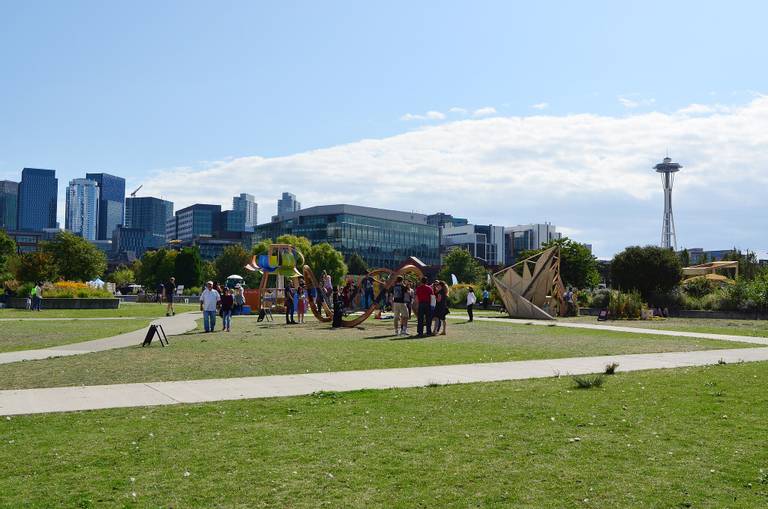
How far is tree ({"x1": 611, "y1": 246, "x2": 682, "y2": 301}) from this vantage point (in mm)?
47094

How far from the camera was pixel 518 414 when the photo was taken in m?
9.61

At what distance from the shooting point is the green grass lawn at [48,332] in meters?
19.6

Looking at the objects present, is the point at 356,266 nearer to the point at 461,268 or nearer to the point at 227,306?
the point at 461,268

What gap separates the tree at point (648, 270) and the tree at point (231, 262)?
67542mm

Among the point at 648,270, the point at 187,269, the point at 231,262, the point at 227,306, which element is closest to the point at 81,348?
the point at 227,306

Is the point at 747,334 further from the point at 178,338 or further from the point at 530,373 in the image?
the point at 178,338

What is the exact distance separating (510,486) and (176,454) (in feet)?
10.8

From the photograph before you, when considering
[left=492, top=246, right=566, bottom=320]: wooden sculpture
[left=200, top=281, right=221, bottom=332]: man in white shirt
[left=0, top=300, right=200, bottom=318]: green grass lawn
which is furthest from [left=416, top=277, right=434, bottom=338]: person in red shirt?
[left=0, top=300, right=200, bottom=318]: green grass lawn

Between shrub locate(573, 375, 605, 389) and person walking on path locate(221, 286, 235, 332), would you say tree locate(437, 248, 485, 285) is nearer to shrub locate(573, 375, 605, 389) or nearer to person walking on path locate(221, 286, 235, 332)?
person walking on path locate(221, 286, 235, 332)

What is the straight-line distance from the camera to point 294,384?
12.2 m

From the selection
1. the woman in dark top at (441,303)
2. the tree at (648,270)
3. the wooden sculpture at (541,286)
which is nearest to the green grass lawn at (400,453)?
the woman in dark top at (441,303)

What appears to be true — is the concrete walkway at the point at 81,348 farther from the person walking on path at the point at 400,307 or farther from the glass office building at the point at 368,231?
the glass office building at the point at 368,231

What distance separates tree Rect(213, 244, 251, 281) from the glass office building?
33567 millimetres

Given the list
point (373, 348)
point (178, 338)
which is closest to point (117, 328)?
point (178, 338)
